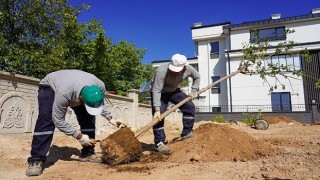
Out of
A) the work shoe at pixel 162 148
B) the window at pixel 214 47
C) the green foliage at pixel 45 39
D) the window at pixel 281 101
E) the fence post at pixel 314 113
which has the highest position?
the window at pixel 214 47

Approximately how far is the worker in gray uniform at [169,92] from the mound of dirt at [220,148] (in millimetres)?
328

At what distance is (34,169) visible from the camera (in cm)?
319

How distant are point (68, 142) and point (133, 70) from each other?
13621 millimetres

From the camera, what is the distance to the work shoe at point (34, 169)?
10.3 feet

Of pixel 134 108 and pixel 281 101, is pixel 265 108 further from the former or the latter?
pixel 134 108

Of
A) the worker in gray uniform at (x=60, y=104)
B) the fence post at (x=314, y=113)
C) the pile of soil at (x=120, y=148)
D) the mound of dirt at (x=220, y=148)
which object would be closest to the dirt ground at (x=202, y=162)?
the mound of dirt at (x=220, y=148)

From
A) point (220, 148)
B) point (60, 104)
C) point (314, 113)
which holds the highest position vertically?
point (60, 104)

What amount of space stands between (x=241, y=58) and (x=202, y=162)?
18476mm

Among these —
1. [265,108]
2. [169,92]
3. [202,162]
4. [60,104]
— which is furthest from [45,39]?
[265,108]

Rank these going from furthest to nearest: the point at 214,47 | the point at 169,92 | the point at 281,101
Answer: the point at 214,47
the point at 281,101
the point at 169,92

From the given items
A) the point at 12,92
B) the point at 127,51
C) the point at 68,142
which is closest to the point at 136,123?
the point at 68,142

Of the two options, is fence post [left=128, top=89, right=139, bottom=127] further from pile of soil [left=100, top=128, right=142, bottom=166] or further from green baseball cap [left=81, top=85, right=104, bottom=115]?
green baseball cap [left=81, top=85, right=104, bottom=115]

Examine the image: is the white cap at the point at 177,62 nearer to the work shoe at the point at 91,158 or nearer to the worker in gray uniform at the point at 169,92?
the worker in gray uniform at the point at 169,92

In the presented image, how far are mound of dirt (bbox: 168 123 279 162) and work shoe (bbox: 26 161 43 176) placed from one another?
169 centimetres
